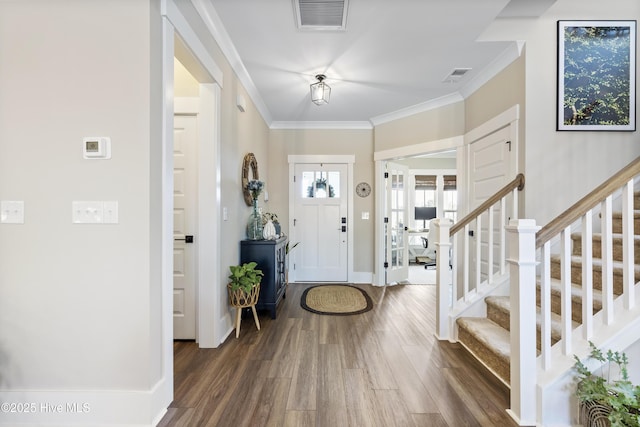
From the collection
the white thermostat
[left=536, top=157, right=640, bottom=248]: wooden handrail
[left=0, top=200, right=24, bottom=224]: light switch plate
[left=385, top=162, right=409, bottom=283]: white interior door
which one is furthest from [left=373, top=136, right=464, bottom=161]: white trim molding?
[left=0, top=200, right=24, bottom=224]: light switch plate

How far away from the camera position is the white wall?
1.57m

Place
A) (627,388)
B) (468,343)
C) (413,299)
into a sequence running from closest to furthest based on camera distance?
(627,388) → (468,343) → (413,299)

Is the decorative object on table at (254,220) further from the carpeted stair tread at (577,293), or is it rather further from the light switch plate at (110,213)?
the carpeted stair tread at (577,293)

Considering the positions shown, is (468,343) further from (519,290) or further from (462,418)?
(519,290)

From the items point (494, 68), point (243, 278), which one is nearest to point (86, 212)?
point (243, 278)

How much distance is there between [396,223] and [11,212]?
14.3 ft

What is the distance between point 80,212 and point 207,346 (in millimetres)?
1449

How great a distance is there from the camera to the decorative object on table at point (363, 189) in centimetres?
476

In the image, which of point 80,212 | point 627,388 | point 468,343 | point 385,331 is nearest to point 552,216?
point 468,343

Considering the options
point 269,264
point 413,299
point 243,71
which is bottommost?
point 413,299

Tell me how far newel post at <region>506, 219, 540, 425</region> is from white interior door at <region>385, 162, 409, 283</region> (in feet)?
9.95

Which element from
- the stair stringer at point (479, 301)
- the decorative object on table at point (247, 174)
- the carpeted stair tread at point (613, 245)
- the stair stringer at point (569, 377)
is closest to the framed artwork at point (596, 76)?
the carpeted stair tread at point (613, 245)

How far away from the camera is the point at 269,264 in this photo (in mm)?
3043

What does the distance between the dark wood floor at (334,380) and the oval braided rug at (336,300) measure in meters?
0.44
